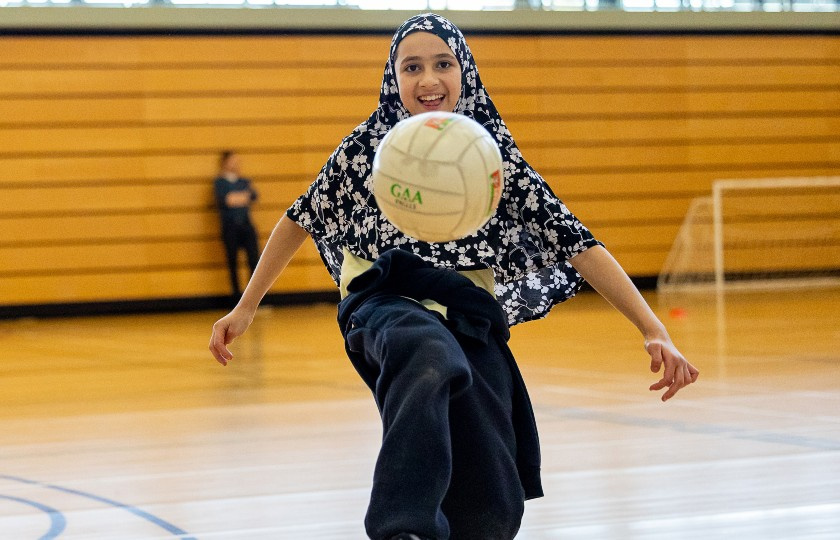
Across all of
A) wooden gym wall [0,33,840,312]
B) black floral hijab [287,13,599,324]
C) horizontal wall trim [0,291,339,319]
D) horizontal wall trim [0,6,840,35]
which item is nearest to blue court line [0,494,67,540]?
black floral hijab [287,13,599,324]

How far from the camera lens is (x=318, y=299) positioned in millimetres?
14141

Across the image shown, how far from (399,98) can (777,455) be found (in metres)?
2.06

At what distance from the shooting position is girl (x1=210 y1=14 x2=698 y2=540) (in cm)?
245

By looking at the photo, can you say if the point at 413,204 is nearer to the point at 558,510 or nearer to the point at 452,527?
the point at 452,527

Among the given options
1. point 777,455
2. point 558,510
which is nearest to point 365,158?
point 558,510

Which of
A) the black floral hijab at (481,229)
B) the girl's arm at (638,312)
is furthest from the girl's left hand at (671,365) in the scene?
Result: the black floral hijab at (481,229)

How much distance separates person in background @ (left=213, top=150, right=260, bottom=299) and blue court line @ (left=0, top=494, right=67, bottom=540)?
31.1 ft

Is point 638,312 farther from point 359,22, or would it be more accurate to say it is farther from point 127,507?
point 359,22

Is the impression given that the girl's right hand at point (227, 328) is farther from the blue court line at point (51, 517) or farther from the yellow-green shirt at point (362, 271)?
the blue court line at point (51, 517)

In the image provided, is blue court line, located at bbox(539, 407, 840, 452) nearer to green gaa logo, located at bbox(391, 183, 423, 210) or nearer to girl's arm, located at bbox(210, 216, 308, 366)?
girl's arm, located at bbox(210, 216, 308, 366)

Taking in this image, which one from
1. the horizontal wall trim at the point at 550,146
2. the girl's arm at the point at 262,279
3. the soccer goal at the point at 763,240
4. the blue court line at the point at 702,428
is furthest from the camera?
the soccer goal at the point at 763,240

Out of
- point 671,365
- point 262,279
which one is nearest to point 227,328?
point 262,279

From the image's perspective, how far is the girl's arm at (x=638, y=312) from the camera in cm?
267

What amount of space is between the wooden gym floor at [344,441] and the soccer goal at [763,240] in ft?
18.6
